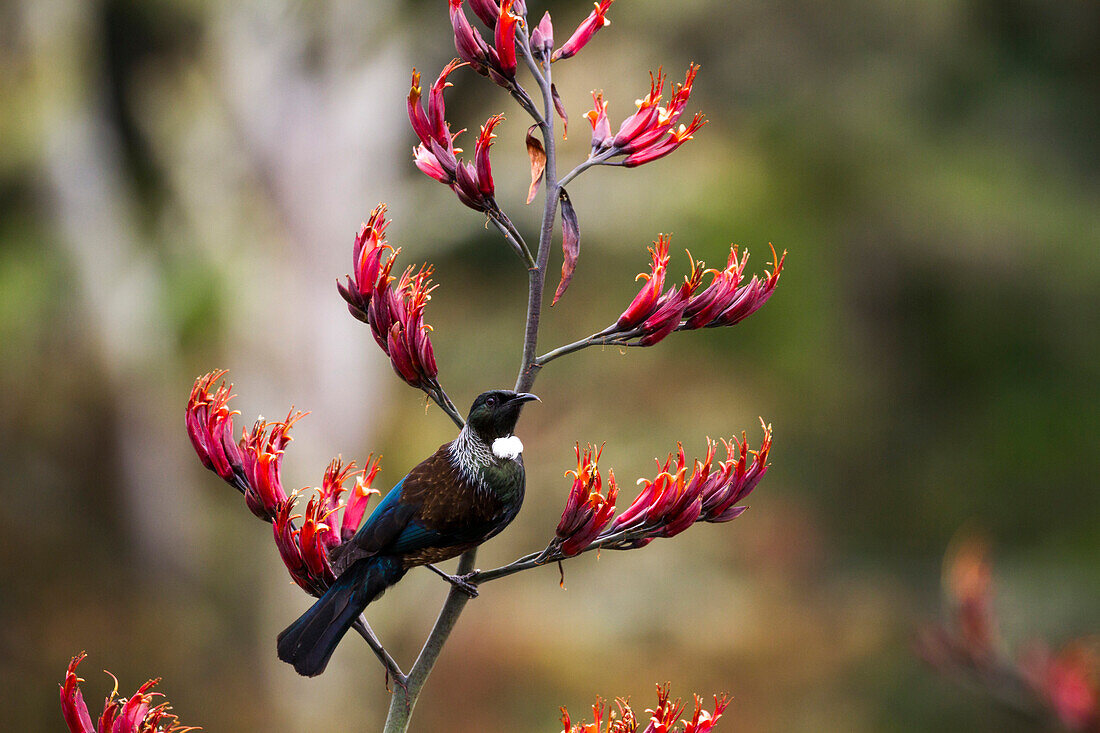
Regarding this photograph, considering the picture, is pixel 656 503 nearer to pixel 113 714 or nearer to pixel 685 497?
pixel 685 497

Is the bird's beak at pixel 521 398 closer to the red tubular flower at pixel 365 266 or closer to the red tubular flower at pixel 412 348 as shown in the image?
the red tubular flower at pixel 412 348

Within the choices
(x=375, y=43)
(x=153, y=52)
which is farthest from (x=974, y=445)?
(x=153, y=52)

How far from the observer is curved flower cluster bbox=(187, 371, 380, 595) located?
3.62 feet

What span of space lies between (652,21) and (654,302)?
6905 millimetres

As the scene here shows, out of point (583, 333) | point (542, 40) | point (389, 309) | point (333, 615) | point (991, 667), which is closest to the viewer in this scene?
point (333, 615)

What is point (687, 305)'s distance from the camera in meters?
1.22

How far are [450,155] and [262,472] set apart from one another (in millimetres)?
413

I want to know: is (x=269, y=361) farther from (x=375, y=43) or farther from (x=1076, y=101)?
(x=1076, y=101)

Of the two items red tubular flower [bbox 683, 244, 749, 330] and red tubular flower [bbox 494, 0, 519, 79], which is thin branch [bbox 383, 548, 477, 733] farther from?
red tubular flower [bbox 494, 0, 519, 79]

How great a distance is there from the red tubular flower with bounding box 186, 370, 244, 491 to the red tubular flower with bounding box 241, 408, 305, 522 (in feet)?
0.08

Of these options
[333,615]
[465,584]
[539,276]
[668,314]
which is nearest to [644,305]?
[668,314]

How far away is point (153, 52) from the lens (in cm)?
791

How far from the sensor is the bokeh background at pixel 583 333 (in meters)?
6.80

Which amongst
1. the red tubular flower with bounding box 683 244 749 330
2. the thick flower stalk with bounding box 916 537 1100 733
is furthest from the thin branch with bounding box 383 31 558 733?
the thick flower stalk with bounding box 916 537 1100 733
